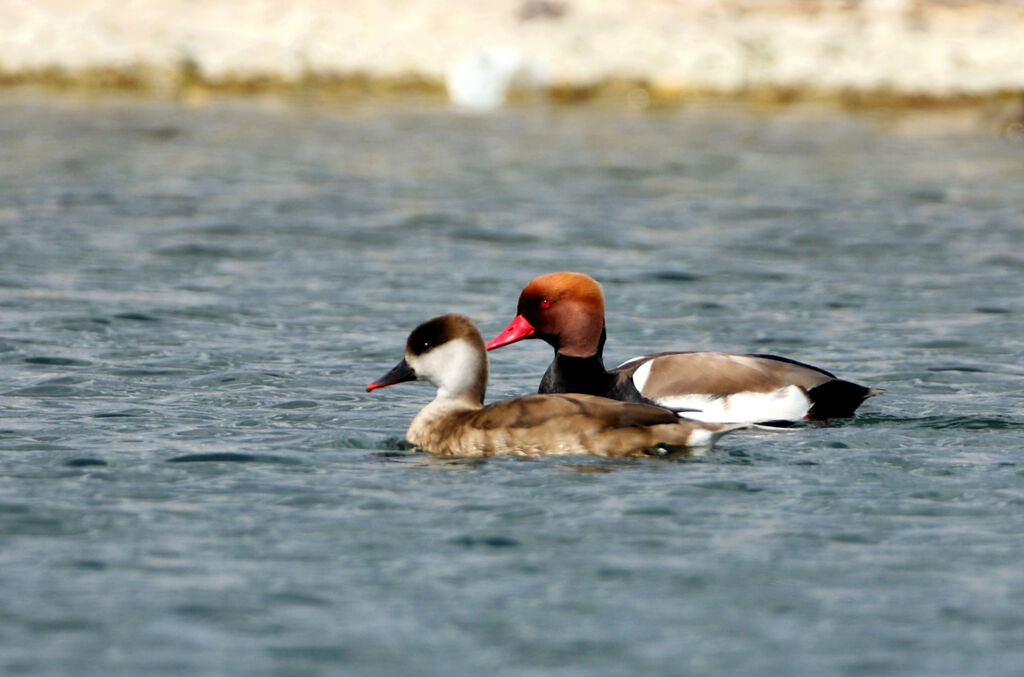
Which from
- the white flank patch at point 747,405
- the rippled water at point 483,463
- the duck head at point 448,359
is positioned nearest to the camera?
the rippled water at point 483,463

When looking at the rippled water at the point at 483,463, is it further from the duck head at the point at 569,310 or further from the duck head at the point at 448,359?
the duck head at the point at 569,310

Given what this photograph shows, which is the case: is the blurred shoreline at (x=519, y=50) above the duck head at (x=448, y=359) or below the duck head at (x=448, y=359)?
above

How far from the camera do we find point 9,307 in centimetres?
1247

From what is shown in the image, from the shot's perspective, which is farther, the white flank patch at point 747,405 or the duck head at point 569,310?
the duck head at point 569,310

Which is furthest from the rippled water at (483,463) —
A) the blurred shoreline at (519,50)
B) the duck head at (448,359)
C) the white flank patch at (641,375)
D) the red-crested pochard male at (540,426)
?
the blurred shoreline at (519,50)

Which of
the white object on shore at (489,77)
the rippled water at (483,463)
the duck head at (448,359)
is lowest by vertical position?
the rippled water at (483,463)

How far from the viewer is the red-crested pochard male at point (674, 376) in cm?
894

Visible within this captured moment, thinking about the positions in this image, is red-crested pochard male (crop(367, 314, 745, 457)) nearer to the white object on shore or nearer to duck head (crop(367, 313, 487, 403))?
duck head (crop(367, 313, 487, 403))

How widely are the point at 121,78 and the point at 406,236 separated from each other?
14.2m

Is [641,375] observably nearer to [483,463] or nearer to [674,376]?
[674,376]

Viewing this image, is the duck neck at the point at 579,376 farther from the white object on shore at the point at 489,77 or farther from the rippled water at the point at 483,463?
the white object on shore at the point at 489,77

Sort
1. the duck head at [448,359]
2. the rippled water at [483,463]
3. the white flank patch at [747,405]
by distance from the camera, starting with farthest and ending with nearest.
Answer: the white flank patch at [747,405] → the duck head at [448,359] → the rippled water at [483,463]

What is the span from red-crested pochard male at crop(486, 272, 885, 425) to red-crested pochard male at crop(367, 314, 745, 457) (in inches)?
27.2

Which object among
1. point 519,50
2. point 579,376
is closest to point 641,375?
point 579,376
